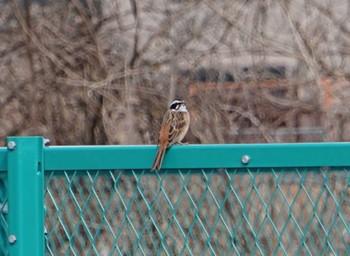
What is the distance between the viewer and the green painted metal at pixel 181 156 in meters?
3.59

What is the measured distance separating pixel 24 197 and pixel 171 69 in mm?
5684

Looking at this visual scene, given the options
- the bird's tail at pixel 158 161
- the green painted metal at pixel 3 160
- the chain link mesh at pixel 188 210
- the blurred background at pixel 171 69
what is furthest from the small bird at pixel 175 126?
the blurred background at pixel 171 69

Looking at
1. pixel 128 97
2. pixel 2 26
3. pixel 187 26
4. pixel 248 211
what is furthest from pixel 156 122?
pixel 248 211

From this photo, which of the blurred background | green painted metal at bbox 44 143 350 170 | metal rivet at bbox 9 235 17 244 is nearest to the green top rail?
green painted metal at bbox 44 143 350 170

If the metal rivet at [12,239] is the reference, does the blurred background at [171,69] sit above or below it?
above

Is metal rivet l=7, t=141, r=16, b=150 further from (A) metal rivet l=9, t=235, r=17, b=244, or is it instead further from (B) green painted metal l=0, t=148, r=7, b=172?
(A) metal rivet l=9, t=235, r=17, b=244

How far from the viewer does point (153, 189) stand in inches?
144

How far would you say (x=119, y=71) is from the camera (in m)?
9.18

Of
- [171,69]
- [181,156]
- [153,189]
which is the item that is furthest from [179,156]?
[171,69]

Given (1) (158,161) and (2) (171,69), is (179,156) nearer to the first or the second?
(1) (158,161)

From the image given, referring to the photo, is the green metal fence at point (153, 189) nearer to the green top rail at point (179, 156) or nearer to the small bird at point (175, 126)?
Result: the green top rail at point (179, 156)

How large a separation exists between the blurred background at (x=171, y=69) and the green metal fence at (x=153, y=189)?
516 centimetres

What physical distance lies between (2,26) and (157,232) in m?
5.92

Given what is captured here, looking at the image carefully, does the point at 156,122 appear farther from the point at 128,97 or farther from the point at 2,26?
the point at 2,26
